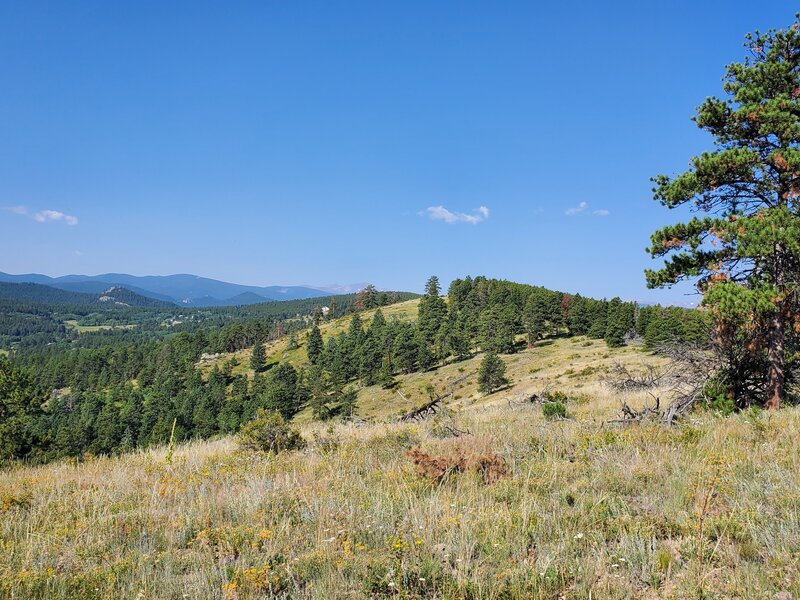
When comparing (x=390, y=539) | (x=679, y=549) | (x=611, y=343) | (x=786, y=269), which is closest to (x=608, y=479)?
(x=679, y=549)

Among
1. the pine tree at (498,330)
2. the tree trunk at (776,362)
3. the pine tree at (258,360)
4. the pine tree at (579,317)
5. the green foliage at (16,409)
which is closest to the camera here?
the tree trunk at (776,362)

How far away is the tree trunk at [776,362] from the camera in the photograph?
1052 centimetres

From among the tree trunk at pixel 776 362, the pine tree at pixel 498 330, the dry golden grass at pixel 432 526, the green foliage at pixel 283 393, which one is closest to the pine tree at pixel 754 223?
the tree trunk at pixel 776 362

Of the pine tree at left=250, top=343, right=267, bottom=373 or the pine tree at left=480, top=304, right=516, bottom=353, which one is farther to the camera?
the pine tree at left=250, top=343, right=267, bottom=373

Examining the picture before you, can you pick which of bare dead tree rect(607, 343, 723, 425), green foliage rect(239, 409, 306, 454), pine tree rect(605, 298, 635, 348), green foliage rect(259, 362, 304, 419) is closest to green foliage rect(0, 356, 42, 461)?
green foliage rect(239, 409, 306, 454)

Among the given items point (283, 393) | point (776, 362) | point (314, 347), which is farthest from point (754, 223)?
point (314, 347)

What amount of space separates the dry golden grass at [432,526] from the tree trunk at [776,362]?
419 cm

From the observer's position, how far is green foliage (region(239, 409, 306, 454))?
31.2ft

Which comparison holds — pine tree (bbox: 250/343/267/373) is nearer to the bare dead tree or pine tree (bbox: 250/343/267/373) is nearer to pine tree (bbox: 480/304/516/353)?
pine tree (bbox: 480/304/516/353)

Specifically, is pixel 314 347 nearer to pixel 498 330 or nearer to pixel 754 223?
pixel 498 330

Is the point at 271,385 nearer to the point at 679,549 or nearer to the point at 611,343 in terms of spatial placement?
the point at 611,343

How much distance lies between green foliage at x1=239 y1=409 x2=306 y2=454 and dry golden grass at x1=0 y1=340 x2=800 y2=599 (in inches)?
83.8

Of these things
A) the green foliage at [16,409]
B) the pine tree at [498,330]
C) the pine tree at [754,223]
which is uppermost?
the pine tree at [754,223]

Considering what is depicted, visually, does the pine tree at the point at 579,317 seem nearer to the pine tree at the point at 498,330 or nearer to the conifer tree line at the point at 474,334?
the conifer tree line at the point at 474,334
